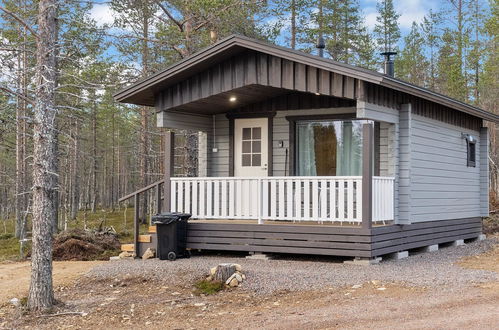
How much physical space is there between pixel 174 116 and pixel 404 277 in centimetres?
554

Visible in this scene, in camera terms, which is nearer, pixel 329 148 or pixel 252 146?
pixel 329 148

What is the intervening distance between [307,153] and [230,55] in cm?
266

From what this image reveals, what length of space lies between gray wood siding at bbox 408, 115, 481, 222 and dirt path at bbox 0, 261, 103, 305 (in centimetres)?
606

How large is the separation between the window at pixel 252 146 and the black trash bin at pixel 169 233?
7.72ft

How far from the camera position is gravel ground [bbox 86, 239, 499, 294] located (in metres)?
8.05

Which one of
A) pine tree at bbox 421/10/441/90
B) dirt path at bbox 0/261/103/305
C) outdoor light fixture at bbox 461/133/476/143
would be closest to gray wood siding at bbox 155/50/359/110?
dirt path at bbox 0/261/103/305

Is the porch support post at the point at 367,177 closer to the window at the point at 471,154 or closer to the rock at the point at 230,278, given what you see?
the rock at the point at 230,278

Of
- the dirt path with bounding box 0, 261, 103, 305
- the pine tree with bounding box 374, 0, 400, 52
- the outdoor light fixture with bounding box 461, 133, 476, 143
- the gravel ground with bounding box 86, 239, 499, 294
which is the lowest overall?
the dirt path with bounding box 0, 261, 103, 305

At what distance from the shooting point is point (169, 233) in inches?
409

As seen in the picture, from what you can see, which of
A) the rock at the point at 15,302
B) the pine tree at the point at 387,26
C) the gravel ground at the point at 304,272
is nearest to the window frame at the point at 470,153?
the gravel ground at the point at 304,272

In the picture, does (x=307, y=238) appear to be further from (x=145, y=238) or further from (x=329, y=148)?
(x=145, y=238)

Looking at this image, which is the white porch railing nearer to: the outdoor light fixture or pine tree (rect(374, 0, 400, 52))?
the outdoor light fixture

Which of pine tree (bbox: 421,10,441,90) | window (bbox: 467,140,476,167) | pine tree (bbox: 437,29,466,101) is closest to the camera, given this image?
window (bbox: 467,140,476,167)

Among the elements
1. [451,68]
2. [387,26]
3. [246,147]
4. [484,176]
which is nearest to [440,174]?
[484,176]
